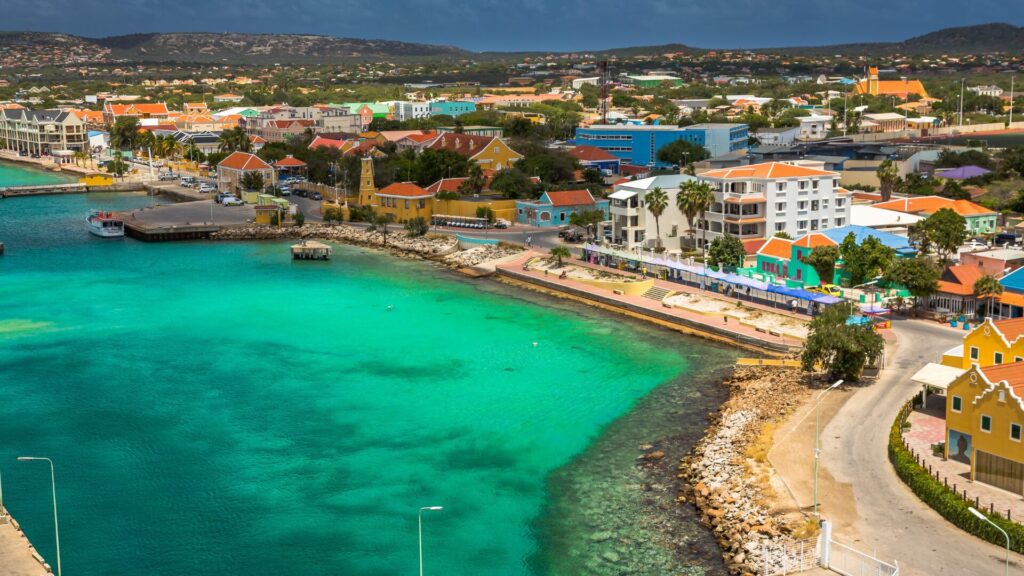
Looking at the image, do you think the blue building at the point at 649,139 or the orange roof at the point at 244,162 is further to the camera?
the blue building at the point at 649,139

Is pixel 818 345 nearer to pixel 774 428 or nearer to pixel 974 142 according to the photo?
pixel 774 428

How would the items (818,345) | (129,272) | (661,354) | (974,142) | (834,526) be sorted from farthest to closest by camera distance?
(974,142)
(129,272)
(661,354)
(818,345)
(834,526)

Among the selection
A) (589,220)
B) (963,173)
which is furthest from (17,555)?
(963,173)

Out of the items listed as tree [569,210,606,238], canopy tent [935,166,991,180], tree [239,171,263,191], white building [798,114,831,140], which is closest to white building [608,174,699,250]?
tree [569,210,606,238]

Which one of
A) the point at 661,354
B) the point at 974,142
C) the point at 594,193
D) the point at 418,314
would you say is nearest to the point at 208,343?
the point at 418,314

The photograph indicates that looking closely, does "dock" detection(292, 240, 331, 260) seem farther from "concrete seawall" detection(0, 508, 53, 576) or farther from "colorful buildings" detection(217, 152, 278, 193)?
"concrete seawall" detection(0, 508, 53, 576)

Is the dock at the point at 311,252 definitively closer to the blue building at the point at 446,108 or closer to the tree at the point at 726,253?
the tree at the point at 726,253

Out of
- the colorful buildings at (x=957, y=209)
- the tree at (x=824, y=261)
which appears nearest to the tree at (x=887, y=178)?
the colorful buildings at (x=957, y=209)
